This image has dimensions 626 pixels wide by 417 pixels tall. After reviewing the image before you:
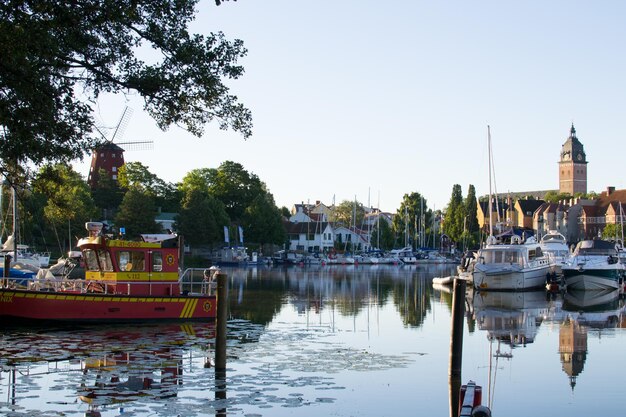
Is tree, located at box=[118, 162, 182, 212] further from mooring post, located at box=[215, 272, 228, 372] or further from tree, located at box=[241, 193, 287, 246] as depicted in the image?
mooring post, located at box=[215, 272, 228, 372]

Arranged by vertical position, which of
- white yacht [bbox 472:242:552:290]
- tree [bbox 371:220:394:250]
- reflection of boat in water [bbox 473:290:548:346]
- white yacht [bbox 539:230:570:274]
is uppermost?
tree [bbox 371:220:394:250]

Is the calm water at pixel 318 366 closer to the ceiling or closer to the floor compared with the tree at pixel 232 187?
closer to the floor

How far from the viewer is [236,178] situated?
136m

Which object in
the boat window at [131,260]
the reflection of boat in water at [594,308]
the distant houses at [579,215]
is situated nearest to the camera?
the boat window at [131,260]

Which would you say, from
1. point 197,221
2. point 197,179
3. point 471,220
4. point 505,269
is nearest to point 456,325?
point 505,269

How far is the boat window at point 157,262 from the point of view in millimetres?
35000

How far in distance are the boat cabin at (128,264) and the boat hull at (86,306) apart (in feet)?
3.16

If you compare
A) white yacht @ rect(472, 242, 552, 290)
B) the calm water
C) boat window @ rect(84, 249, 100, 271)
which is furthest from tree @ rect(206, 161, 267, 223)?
boat window @ rect(84, 249, 100, 271)

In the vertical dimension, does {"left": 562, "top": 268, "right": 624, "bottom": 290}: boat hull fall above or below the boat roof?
below

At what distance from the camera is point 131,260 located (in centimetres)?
3469

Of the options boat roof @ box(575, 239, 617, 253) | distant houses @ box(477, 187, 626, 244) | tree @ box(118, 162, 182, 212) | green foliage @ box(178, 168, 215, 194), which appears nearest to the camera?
boat roof @ box(575, 239, 617, 253)

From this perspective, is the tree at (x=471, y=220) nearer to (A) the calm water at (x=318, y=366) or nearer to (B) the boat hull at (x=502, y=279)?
(B) the boat hull at (x=502, y=279)

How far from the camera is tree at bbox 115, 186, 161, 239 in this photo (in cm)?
10462

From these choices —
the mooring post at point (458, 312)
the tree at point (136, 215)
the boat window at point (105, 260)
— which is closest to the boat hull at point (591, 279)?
the boat window at point (105, 260)
